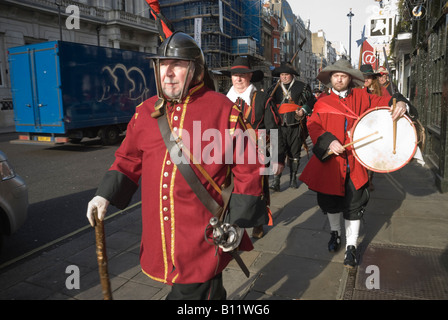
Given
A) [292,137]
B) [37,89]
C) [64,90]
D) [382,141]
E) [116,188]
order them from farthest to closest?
[37,89]
[64,90]
[292,137]
[382,141]
[116,188]

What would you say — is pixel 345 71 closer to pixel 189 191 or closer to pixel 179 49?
pixel 179 49

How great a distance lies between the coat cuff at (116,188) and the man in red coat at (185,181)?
0.04 feet

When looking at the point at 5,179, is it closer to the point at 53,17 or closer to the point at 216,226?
the point at 216,226

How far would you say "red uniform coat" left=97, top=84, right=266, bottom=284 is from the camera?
191 cm

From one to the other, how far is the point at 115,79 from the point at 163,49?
39.9ft

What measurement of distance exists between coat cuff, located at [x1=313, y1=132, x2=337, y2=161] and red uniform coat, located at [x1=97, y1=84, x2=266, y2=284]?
155 centimetres

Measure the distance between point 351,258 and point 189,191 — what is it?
2.13 m

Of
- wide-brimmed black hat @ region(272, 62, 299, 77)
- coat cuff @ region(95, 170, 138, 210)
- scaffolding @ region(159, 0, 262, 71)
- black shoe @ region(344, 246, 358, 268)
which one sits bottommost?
black shoe @ region(344, 246, 358, 268)

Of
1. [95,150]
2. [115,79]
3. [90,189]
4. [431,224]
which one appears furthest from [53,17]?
[431,224]

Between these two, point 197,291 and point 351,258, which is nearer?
point 197,291

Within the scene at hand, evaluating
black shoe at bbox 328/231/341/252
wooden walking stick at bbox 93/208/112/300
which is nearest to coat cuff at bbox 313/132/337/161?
black shoe at bbox 328/231/341/252

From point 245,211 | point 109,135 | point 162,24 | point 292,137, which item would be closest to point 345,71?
point 162,24

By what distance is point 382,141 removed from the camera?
3150mm

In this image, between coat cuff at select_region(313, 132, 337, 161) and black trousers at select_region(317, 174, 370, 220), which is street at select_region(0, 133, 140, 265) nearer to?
coat cuff at select_region(313, 132, 337, 161)
